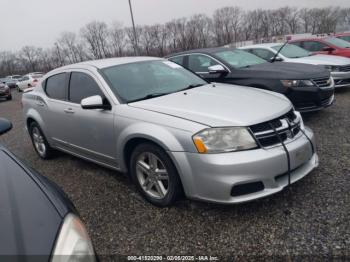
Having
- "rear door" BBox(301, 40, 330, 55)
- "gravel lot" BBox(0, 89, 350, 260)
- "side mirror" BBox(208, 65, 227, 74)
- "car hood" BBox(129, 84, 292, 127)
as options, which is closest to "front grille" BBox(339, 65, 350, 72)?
"rear door" BBox(301, 40, 330, 55)

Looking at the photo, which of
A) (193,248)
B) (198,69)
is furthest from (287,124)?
(198,69)

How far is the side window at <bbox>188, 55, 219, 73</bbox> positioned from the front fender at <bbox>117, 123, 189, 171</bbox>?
352 cm

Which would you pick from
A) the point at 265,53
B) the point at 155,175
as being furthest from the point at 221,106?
the point at 265,53

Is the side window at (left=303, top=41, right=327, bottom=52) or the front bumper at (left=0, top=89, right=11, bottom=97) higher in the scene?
the side window at (left=303, top=41, right=327, bottom=52)

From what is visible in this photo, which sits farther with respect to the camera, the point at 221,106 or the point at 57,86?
the point at 57,86

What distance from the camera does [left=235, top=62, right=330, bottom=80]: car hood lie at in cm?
533

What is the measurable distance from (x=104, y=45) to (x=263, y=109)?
80582 mm

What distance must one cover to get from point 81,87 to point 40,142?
1.70 m

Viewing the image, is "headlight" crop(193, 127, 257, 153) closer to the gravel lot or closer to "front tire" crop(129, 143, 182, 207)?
"front tire" crop(129, 143, 182, 207)

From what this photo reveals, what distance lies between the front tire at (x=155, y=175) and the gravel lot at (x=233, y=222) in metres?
0.14

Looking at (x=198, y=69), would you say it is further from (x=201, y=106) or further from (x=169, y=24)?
(x=169, y=24)

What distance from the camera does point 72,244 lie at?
145 cm

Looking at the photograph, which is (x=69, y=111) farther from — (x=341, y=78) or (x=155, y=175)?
(x=341, y=78)

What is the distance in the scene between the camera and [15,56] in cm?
8112
